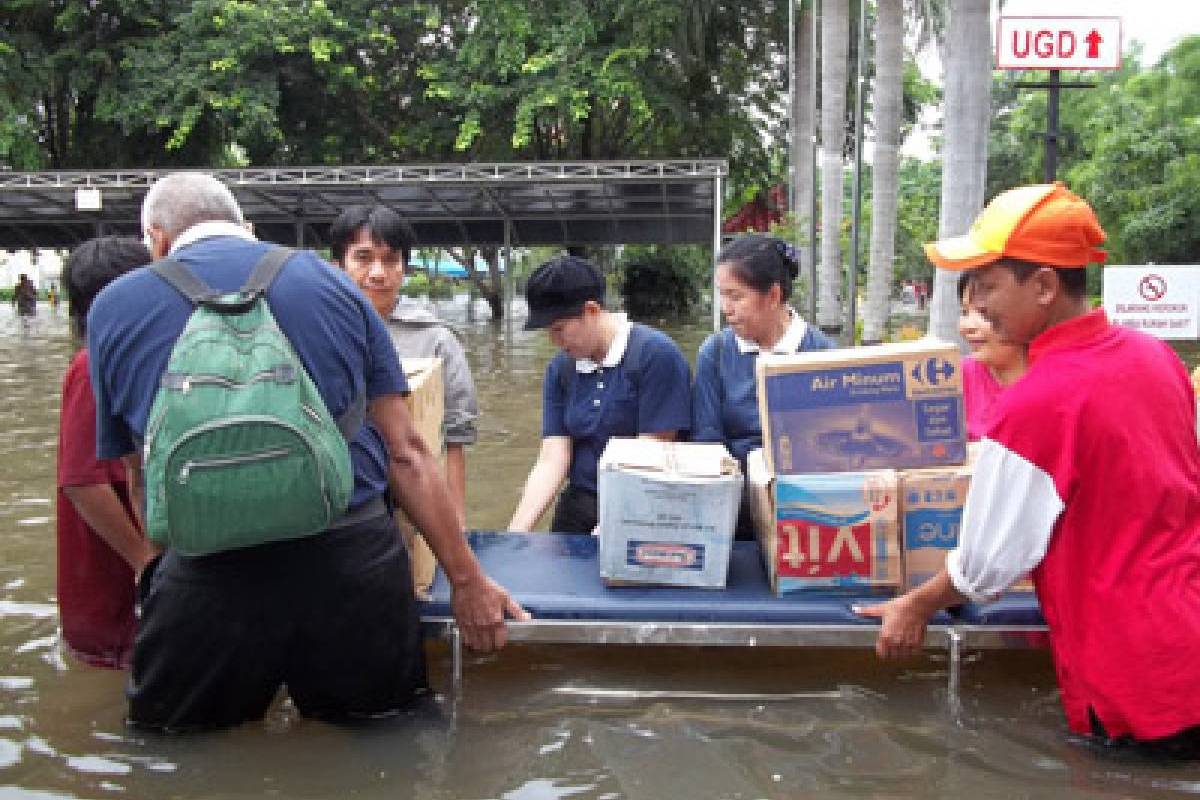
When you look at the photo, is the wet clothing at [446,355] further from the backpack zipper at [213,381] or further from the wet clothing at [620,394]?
the backpack zipper at [213,381]

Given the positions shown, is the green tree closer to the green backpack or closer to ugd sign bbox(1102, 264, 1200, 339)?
ugd sign bbox(1102, 264, 1200, 339)

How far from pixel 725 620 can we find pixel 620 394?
1083mm

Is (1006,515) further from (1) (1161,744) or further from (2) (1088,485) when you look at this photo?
(1) (1161,744)

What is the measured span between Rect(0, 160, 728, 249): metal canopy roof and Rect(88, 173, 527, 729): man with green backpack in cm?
1516

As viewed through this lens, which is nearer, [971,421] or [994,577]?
[994,577]

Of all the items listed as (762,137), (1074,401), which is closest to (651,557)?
(1074,401)

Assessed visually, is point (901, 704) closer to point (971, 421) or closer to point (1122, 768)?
point (1122, 768)

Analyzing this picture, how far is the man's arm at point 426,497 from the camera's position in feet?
9.09

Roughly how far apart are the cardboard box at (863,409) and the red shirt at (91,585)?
203 cm

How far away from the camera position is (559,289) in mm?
3871

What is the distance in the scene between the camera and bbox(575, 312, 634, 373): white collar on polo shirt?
405 cm

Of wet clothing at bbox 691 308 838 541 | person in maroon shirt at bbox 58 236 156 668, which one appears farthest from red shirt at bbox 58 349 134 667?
wet clothing at bbox 691 308 838 541

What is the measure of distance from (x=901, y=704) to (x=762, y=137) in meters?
24.1

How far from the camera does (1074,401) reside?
250 cm
